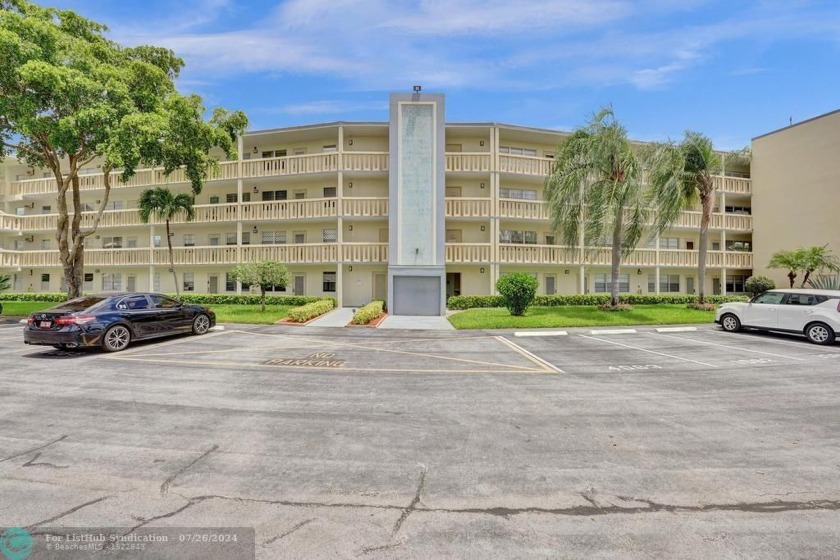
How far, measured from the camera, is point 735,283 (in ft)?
105

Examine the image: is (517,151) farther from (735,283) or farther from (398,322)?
(735,283)

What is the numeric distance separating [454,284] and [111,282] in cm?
2737

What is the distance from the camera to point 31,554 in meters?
3.05

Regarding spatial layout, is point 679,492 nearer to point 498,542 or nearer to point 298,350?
point 498,542

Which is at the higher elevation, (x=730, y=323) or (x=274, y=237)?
(x=274, y=237)

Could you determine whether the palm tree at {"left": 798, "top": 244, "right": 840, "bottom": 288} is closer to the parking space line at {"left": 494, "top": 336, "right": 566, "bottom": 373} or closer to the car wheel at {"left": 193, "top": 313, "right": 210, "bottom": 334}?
the parking space line at {"left": 494, "top": 336, "right": 566, "bottom": 373}

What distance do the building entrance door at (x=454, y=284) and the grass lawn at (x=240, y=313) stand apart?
10.8m

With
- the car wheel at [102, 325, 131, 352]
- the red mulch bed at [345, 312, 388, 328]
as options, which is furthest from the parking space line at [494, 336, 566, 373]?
the car wheel at [102, 325, 131, 352]

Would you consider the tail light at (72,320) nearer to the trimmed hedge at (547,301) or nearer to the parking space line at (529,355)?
the parking space line at (529,355)

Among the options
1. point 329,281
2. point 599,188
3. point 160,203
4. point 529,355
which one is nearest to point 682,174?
point 599,188

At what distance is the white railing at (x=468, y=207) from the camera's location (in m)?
26.1

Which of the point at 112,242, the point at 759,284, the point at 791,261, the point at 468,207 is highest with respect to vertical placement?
the point at 468,207

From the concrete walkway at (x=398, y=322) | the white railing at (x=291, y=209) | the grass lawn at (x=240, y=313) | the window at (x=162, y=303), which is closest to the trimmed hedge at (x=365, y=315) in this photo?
the concrete walkway at (x=398, y=322)

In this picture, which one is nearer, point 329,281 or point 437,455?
point 437,455
